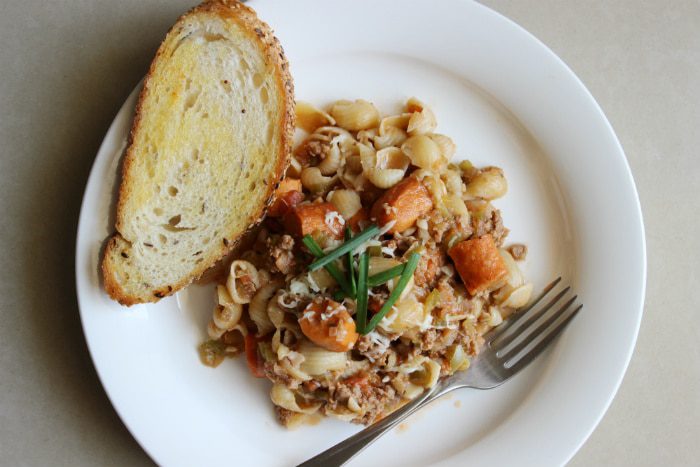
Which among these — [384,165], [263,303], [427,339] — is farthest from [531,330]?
[263,303]

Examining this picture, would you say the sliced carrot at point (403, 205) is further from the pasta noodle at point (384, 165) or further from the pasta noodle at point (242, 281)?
the pasta noodle at point (242, 281)

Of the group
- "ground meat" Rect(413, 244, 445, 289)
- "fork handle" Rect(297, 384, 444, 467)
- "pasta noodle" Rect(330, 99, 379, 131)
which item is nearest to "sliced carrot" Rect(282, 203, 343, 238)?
"ground meat" Rect(413, 244, 445, 289)

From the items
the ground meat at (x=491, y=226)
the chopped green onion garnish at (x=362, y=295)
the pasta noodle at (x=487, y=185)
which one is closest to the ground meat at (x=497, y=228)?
the ground meat at (x=491, y=226)

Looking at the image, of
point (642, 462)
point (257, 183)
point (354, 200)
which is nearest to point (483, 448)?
point (642, 462)

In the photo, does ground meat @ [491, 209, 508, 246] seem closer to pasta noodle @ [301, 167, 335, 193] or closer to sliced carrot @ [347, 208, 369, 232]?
sliced carrot @ [347, 208, 369, 232]

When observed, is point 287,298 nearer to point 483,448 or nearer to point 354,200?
point 354,200
